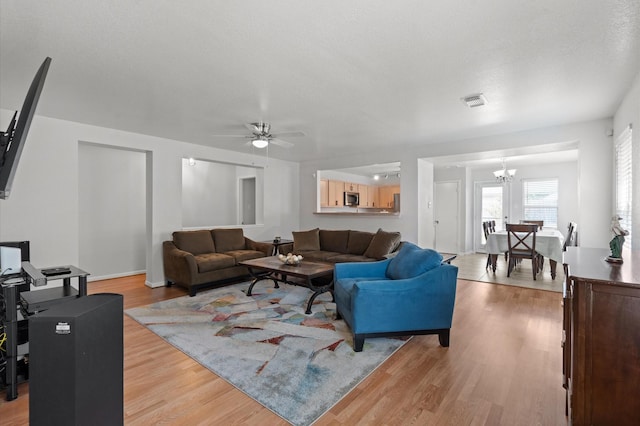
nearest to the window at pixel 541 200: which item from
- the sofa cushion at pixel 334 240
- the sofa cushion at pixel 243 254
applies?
the sofa cushion at pixel 334 240

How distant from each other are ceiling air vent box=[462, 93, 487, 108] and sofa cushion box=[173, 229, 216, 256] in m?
4.39

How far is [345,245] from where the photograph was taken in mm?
5867

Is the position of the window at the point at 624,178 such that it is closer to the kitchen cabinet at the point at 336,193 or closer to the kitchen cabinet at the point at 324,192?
the kitchen cabinet at the point at 324,192

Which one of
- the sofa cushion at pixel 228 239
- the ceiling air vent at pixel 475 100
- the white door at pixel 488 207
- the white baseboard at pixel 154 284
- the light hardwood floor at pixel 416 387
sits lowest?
the light hardwood floor at pixel 416 387

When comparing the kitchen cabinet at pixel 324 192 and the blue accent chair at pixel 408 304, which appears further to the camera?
the kitchen cabinet at pixel 324 192

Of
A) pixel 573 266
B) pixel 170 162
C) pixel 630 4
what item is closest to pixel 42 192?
pixel 170 162

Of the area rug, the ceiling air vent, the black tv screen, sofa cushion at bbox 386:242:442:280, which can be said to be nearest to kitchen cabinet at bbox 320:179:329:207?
the area rug

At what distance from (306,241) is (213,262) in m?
1.88

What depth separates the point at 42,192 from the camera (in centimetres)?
390

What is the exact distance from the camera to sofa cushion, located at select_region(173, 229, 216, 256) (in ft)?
16.7

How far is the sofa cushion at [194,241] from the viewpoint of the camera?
5089 millimetres

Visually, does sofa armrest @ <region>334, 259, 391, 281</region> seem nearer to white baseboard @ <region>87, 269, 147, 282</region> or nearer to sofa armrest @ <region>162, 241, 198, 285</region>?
sofa armrest @ <region>162, 241, 198, 285</region>

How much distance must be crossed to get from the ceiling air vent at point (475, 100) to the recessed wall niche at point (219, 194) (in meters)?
4.58

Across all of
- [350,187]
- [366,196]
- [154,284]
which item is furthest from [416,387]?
[366,196]
